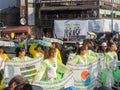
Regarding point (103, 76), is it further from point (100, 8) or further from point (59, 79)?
point (100, 8)

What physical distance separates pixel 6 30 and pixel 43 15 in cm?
664

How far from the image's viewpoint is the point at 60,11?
57.5 m

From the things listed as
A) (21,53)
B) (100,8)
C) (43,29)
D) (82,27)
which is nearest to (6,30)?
(43,29)

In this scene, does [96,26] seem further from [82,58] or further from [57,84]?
[57,84]

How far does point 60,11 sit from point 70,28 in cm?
1815

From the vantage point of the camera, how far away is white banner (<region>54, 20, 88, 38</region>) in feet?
126

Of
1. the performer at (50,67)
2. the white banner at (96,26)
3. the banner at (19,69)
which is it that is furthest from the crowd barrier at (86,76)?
the white banner at (96,26)

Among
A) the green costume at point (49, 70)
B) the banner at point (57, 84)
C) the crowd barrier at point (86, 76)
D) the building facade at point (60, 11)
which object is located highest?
the green costume at point (49, 70)

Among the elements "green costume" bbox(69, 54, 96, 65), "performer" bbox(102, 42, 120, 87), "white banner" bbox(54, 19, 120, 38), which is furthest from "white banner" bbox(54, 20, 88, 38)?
"green costume" bbox(69, 54, 96, 65)

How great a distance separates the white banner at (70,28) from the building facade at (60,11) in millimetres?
13239

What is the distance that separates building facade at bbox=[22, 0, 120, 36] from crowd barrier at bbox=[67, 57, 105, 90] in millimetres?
40940

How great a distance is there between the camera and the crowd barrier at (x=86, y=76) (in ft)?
37.8

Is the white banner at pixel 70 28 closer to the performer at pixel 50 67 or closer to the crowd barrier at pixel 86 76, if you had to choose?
the crowd barrier at pixel 86 76

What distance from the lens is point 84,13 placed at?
2169 inches
